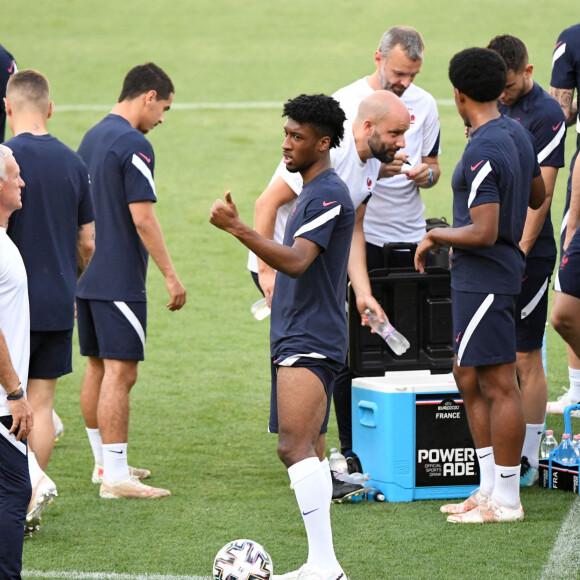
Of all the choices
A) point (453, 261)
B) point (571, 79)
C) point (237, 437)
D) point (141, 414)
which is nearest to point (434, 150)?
point (571, 79)

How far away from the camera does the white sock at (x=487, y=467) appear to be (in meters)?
5.40

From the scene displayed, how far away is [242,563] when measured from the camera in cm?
448

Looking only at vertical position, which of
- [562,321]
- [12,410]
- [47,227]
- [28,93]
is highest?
[28,93]

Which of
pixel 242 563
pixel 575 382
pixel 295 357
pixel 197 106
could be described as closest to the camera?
pixel 242 563

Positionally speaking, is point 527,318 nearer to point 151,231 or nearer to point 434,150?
point 434,150

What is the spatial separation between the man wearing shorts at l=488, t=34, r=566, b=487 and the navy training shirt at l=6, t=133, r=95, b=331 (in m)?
2.45

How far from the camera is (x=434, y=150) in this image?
266 inches

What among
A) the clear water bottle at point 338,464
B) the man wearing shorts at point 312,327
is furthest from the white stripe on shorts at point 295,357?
the clear water bottle at point 338,464

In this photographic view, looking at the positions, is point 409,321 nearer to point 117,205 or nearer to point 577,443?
point 577,443

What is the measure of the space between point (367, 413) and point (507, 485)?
0.96 meters

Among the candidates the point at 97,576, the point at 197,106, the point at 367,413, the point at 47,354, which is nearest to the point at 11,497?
the point at 97,576

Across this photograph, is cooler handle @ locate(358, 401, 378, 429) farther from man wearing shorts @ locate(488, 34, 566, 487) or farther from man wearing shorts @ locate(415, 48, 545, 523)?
man wearing shorts @ locate(488, 34, 566, 487)

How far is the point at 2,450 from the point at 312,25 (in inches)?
817

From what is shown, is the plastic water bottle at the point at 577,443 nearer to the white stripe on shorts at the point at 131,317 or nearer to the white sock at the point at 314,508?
the white sock at the point at 314,508
